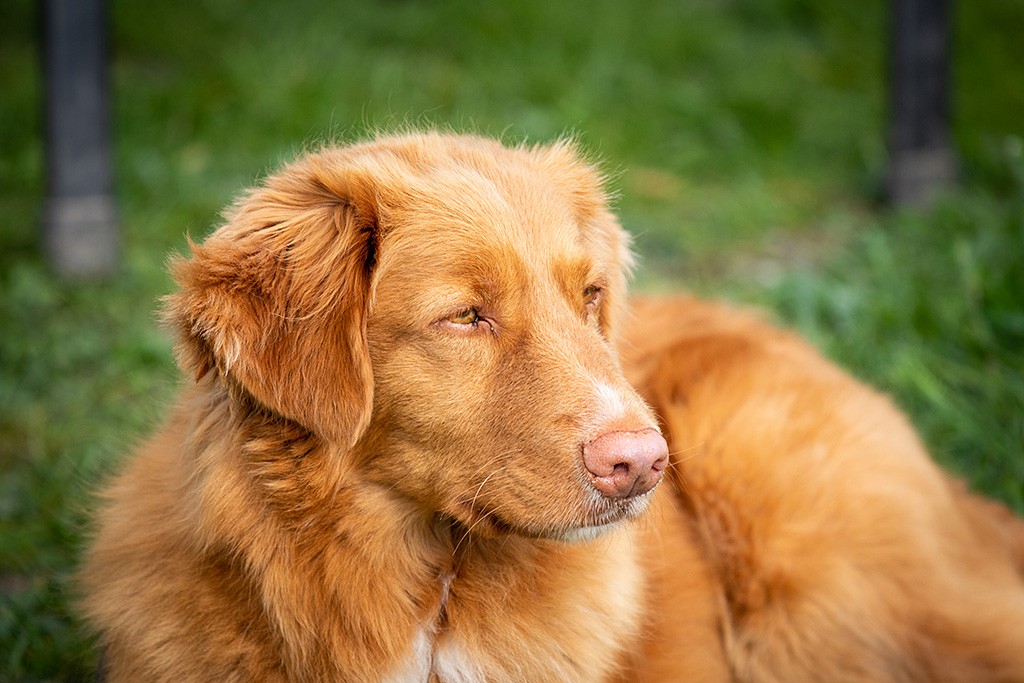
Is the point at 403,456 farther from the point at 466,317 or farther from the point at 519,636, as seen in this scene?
the point at 519,636

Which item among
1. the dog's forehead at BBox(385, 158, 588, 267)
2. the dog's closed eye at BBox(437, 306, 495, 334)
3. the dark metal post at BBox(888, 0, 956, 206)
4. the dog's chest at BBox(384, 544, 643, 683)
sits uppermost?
the dark metal post at BBox(888, 0, 956, 206)

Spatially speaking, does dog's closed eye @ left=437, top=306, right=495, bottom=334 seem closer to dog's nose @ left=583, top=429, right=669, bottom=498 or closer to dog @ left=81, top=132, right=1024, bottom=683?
dog @ left=81, top=132, right=1024, bottom=683

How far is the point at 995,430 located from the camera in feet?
14.7

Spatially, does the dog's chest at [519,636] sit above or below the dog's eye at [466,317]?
below

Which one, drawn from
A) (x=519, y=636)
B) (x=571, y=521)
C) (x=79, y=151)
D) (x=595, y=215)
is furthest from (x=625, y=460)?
(x=79, y=151)

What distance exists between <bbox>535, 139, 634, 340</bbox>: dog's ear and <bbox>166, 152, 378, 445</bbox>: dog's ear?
0.64 meters

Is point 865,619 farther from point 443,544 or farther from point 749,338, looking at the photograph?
point 443,544

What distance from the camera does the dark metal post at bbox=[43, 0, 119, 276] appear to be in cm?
581

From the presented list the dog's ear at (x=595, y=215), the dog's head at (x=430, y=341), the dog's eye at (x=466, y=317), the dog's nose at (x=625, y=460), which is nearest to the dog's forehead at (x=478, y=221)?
the dog's head at (x=430, y=341)

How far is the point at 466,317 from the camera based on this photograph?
2500 millimetres

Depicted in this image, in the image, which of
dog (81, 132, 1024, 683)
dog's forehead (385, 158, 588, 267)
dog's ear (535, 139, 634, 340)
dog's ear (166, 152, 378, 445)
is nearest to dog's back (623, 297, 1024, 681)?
dog (81, 132, 1024, 683)

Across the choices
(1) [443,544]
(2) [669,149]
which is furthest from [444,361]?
(2) [669,149]

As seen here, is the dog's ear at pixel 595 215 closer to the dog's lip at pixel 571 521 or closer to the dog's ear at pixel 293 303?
the dog's ear at pixel 293 303

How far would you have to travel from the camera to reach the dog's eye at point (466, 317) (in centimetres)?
249
